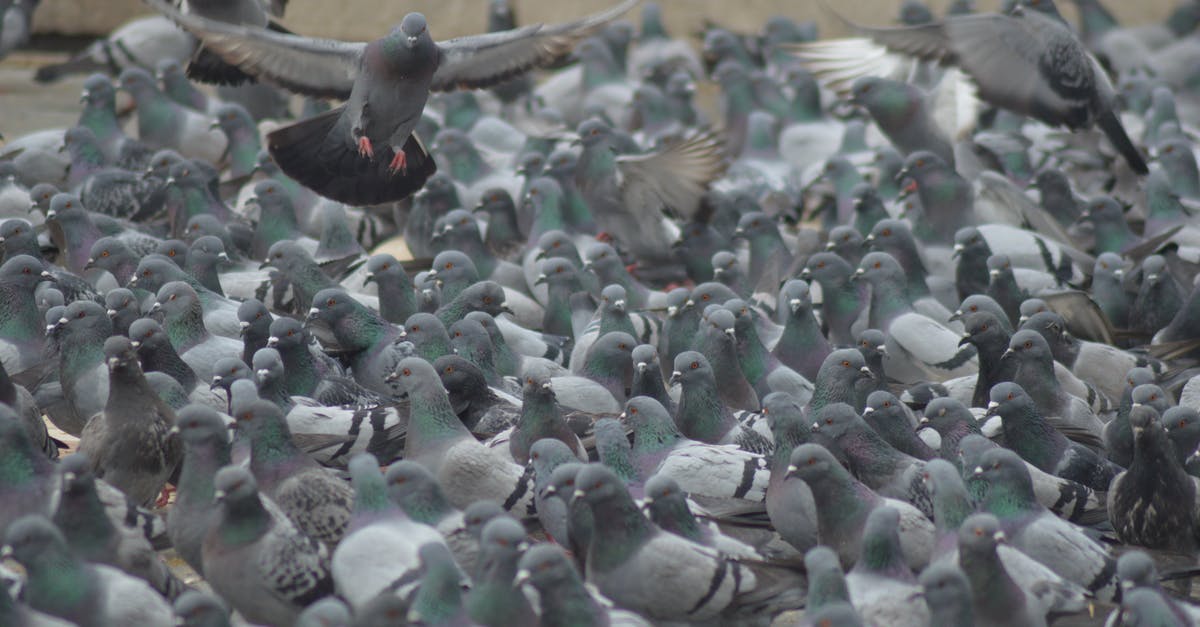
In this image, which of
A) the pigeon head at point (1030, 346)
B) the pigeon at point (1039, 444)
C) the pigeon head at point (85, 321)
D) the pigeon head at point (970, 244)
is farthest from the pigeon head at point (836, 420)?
the pigeon head at point (85, 321)

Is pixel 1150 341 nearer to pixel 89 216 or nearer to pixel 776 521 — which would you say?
pixel 776 521

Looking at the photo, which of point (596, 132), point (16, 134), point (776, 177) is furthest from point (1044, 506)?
point (16, 134)

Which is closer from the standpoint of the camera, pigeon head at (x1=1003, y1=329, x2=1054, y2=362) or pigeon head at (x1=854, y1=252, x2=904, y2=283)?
pigeon head at (x1=1003, y1=329, x2=1054, y2=362)

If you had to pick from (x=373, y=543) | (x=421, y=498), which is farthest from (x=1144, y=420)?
(x=373, y=543)

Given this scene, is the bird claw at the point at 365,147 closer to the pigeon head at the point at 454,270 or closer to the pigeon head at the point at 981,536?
the pigeon head at the point at 454,270

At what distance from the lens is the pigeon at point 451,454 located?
6.81 metres

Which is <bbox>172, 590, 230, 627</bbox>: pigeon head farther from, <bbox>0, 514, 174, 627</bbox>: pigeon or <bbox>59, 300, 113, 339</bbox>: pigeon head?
<bbox>59, 300, 113, 339</bbox>: pigeon head

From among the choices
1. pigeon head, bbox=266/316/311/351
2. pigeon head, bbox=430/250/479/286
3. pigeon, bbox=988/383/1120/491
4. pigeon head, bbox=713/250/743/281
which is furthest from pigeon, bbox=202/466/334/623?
pigeon head, bbox=713/250/743/281

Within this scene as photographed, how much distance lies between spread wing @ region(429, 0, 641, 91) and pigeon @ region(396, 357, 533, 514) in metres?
2.49

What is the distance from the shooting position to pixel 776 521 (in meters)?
6.69

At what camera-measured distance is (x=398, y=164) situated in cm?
897

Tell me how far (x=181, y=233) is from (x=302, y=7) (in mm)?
9607

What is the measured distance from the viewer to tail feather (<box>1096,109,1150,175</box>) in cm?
1097

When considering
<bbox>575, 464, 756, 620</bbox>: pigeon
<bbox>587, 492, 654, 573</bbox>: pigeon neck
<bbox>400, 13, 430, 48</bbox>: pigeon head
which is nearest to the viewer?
<bbox>575, 464, 756, 620</bbox>: pigeon
